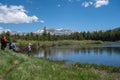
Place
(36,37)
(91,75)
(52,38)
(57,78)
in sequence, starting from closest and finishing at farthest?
(57,78), (91,75), (36,37), (52,38)

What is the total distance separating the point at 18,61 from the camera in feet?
105

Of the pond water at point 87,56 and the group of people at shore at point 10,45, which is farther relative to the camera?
the pond water at point 87,56

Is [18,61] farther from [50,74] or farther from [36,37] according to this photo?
[36,37]

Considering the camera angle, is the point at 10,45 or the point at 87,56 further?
the point at 87,56

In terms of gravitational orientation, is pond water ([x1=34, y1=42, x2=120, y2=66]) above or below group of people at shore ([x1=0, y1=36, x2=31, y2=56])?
below

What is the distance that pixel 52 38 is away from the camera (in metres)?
199

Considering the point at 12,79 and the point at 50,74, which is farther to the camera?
the point at 50,74

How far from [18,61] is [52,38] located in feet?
547

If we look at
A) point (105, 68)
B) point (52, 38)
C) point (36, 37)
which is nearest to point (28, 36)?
point (36, 37)

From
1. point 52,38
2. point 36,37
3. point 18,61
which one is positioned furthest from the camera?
point 52,38

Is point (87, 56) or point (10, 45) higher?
point (10, 45)

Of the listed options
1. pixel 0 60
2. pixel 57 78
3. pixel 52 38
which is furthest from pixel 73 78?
pixel 52 38

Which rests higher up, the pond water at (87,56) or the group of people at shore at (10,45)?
the group of people at shore at (10,45)

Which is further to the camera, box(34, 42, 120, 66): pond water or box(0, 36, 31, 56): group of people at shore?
box(34, 42, 120, 66): pond water
